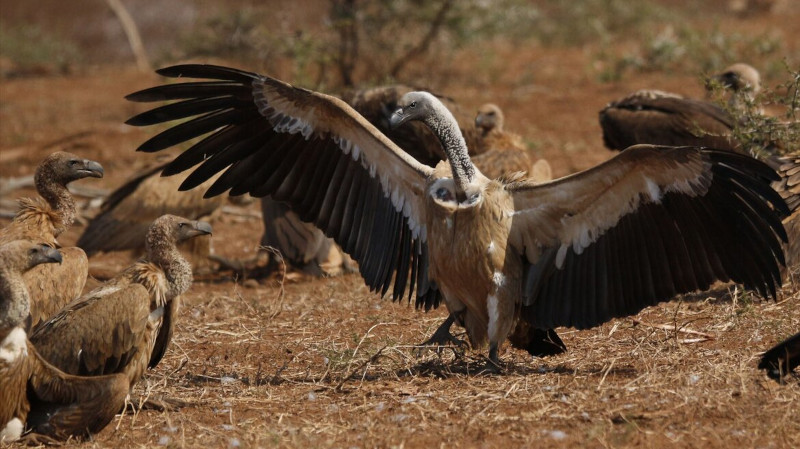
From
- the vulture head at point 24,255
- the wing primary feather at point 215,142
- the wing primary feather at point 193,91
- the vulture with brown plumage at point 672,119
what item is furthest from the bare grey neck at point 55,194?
the vulture with brown plumage at point 672,119

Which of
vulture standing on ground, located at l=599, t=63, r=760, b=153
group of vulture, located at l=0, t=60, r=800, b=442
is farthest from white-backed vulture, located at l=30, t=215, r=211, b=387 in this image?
vulture standing on ground, located at l=599, t=63, r=760, b=153

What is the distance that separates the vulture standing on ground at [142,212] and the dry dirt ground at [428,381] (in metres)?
0.61

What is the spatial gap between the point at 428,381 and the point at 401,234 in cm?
99

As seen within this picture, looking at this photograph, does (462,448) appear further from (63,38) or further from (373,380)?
(63,38)

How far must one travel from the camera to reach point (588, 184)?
17.5 ft

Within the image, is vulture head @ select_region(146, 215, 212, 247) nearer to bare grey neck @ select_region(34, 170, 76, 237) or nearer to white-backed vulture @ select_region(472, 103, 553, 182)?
bare grey neck @ select_region(34, 170, 76, 237)

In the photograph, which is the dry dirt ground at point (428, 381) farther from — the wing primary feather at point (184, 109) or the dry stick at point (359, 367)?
the wing primary feather at point (184, 109)

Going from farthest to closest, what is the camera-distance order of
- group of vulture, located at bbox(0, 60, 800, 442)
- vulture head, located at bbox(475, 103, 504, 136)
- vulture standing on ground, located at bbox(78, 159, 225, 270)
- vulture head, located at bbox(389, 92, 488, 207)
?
vulture standing on ground, located at bbox(78, 159, 225, 270) → vulture head, located at bbox(475, 103, 504, 136) → vulture head, located at bbox(389, 92, 488, 207) → group of vulture, located at bbox(0, 60, 800, 442)

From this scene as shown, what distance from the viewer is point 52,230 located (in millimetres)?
6352

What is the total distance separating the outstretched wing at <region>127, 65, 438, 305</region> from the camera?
591 centimetres

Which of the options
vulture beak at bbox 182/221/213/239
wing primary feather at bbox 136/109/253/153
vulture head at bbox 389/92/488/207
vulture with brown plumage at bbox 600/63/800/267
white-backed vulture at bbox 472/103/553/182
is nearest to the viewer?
vulture beak at bbox 182/221/213/239

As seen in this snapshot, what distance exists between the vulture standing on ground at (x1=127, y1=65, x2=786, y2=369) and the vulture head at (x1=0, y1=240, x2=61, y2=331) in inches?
41.0

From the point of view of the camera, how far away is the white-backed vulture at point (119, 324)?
4.88 meters

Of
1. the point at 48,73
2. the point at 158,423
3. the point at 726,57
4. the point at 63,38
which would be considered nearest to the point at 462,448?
the point at 158,423
